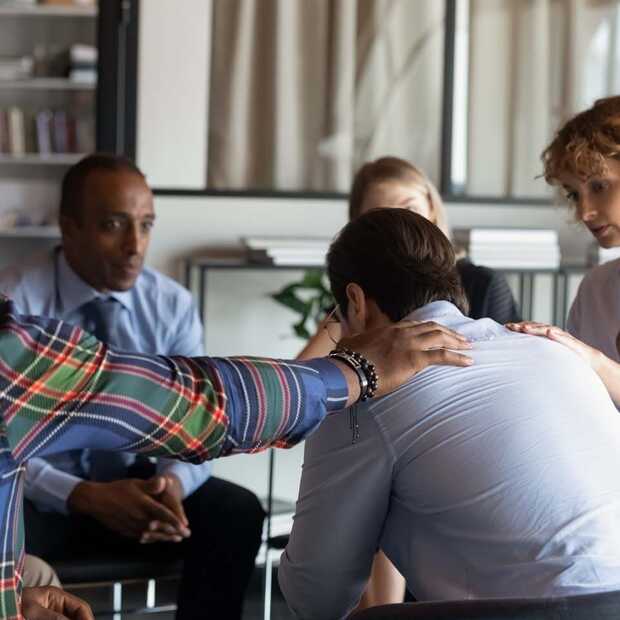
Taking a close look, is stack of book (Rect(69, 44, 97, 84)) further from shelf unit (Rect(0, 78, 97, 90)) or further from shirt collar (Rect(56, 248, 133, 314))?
shirt collar (Rect(56, 248, 133, 314))

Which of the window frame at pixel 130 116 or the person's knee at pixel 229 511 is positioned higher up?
the window frame at pixel 130 116

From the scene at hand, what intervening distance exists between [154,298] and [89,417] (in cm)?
180

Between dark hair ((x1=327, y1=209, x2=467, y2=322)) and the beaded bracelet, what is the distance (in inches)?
10.7

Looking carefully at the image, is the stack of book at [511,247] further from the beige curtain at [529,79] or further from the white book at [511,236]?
the beige curtain at [529,79]

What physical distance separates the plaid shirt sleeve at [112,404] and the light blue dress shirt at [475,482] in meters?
0.31

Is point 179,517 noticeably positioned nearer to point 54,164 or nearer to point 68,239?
point 68,239

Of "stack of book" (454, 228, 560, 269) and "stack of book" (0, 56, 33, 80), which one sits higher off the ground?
"stack of book" (0, 56, 33, 80)

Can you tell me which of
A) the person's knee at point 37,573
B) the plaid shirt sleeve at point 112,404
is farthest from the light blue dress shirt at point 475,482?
the person's knee at point 37,573

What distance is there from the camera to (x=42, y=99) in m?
5.52

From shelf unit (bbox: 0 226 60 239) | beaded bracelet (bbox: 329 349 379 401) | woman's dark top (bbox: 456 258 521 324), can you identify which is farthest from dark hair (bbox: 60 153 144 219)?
shelf unit (bbox: 0 226 60 239)

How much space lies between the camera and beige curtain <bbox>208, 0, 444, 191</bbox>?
15.1 ft

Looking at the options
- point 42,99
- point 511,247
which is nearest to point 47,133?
point 42,99

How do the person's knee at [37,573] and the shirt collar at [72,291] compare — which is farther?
the shirt collar at [72,291]

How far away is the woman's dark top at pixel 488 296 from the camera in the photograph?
9.32 ft
